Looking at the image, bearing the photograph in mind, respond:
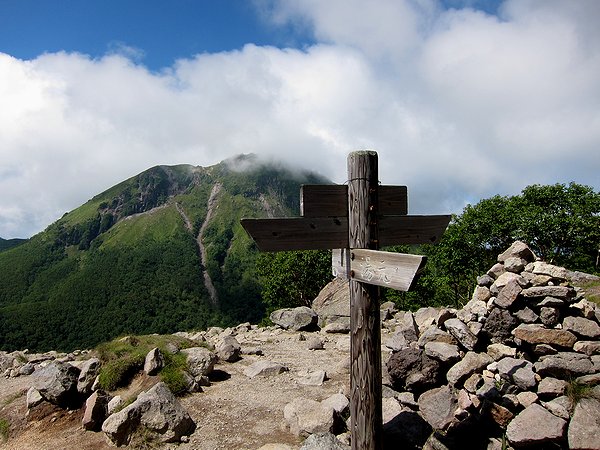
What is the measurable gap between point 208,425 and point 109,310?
436ft

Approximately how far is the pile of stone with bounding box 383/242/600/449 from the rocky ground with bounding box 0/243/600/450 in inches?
0.9

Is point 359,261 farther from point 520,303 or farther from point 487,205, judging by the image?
point 487,205

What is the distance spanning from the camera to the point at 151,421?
8211mm

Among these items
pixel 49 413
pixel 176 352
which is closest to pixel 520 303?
pixel 176 352

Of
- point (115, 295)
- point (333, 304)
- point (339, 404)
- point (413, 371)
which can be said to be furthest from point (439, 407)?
point (115, 295)

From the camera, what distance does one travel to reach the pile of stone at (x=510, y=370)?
6898 mm

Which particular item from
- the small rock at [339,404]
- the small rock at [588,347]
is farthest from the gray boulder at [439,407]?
the small rock at [588,347]

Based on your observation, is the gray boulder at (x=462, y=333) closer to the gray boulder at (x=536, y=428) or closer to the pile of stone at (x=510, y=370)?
the pile of stone at (x=510, y=370)

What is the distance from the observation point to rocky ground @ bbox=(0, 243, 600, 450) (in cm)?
714

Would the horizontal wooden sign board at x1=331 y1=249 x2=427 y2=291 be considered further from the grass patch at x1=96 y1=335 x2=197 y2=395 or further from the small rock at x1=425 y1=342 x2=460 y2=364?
the grass patch at x1=96 y1=335 x2=197 y2=395

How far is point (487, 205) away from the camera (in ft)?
94.3

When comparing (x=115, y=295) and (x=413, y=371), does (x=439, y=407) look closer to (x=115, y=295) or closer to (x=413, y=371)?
(x=413, y=371)

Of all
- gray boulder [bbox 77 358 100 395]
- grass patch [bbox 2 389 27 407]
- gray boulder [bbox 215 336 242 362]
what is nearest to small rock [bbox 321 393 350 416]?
gray boulder [bbox 215 336 242 362]

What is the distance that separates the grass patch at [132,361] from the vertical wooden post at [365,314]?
259 inches
